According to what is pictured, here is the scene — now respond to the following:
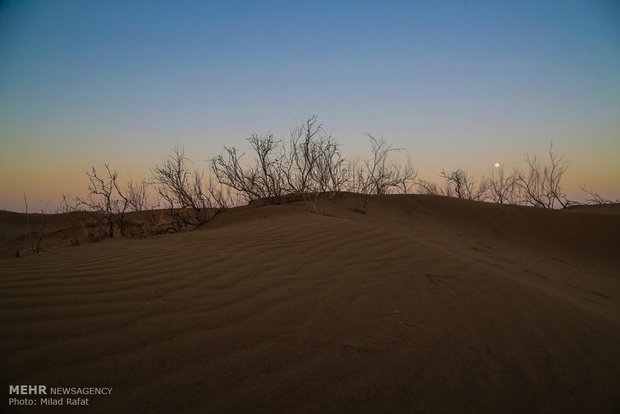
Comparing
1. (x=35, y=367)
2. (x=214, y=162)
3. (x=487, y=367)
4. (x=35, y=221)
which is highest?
(x=214, y=162)

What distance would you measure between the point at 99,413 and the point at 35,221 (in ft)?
53.0

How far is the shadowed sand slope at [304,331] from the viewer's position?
167 centimetres

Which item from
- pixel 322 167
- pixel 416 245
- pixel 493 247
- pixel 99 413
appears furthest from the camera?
A: pixel 322 167

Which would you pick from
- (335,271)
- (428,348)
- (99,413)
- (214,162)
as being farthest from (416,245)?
(214,162)

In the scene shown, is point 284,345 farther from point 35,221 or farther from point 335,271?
point 35,221

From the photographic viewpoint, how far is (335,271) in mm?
3285

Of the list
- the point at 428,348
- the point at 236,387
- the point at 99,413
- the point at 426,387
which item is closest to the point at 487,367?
the point at 428,348

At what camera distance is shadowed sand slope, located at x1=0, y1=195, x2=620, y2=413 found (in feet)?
5.47

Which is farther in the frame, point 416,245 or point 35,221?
point 35,221

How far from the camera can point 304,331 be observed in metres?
2.19

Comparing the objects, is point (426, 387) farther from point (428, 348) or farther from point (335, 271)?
point (335, 271)

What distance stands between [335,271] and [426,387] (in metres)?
1.58

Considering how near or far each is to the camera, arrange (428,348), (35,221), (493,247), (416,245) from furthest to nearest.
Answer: (35,221) < (493,247) < (416,245) < (428,348)

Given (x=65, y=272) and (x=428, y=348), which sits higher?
(x=65, y=272)
